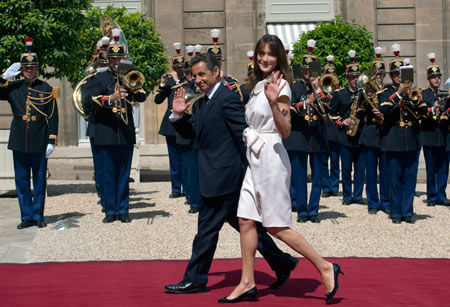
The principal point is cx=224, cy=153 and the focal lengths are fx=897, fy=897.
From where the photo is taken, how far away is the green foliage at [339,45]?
1936cm

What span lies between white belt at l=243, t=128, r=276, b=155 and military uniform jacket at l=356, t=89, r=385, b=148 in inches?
211

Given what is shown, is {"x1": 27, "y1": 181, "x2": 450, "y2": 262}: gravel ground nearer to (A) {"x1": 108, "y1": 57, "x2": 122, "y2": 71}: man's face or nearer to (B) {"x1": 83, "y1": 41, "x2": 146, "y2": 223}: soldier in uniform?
(B) {"x1": 83, "y1": 41, "x2": 146, "y2": 223}: soldier in uniform

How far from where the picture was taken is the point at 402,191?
424 inches

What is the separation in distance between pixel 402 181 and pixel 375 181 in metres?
0.98

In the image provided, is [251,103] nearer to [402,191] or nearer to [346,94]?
[402,191]

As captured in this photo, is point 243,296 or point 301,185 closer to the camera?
point 243,296

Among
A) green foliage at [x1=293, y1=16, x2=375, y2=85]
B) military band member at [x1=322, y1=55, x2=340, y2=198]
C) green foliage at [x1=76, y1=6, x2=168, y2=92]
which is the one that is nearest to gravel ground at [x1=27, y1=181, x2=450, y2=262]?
military band member at [x1=322, y1=55, x2=340, y2=198]

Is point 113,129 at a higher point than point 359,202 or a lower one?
higher

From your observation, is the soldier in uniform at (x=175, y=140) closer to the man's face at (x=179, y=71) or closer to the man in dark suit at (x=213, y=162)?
the man's face at (x=179, y=71)

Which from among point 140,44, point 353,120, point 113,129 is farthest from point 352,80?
point 140,44

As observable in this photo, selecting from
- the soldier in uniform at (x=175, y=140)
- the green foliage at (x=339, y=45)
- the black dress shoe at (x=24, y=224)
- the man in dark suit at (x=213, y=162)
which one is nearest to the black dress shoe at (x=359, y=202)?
the soldier in uniform at (x=175, y=140)

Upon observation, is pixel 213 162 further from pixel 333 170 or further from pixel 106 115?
pixel 333 170

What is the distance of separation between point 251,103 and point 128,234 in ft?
12.5

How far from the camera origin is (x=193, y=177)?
11.7m
